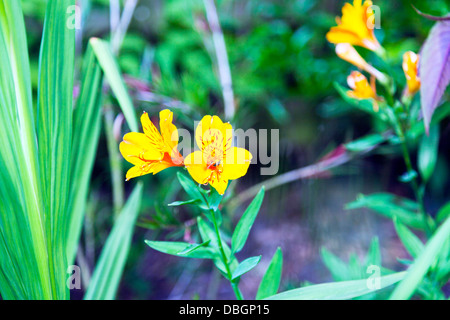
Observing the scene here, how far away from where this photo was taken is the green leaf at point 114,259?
1.73 ft

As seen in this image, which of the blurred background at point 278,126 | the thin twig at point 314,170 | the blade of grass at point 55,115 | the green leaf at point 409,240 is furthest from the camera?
the blurred background at point 278,126

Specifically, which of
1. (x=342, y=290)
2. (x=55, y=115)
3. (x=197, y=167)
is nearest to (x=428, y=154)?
(x=342, y=290)

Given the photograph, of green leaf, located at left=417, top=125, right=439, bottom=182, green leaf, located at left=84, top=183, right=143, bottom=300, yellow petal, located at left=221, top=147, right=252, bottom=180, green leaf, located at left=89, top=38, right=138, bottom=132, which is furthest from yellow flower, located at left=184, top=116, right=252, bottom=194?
green leaf, located at left=417, top=125, right=439, bottom=182

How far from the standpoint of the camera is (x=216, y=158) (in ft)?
1.18

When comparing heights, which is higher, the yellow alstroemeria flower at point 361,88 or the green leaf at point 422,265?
the yellow alstroemeria flower at point 361,88

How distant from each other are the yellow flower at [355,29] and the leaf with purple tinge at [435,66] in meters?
0.12

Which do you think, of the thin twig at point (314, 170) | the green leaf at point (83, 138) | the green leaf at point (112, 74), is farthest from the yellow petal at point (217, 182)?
the thin twig at point (314, 170)

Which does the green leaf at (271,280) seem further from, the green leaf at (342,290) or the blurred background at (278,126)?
the blurred background at (278,126)

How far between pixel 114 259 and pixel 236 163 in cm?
29

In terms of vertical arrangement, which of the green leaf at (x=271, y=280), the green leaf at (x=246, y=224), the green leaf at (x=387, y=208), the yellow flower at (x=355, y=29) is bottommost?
the green leaf at (x=271, y=280)

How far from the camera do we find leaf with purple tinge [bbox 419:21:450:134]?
0.39m

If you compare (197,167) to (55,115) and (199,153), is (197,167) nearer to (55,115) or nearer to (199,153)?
(199,153)

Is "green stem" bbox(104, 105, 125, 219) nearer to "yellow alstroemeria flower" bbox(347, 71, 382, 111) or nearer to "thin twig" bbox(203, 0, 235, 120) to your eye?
"thin twig" bbox(203, 0, 235, 120)
